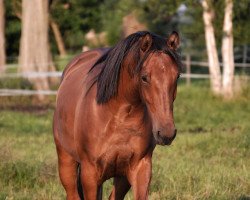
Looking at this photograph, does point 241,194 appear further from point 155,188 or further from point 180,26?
point 180,26

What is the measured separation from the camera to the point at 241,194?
28.6 feet

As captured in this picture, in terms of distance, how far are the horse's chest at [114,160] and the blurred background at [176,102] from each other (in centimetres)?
182

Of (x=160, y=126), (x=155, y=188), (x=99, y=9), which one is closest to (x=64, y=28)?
(x=99, y=9)

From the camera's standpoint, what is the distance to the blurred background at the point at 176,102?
9.56 metres

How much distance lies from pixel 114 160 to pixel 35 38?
2048 cm

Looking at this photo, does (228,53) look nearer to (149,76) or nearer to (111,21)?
(149,76)

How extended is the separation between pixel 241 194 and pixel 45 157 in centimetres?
392

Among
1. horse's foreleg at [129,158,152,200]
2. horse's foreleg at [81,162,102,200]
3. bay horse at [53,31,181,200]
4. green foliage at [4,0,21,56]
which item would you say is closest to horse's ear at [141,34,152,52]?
bay horse at [53,31,181,200]

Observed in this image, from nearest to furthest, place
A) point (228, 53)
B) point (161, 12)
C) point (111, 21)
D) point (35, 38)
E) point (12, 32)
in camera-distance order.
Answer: point (228, 53)
point (35, 38)
point (161, 12)
point (12, 32)
point (111, 21)

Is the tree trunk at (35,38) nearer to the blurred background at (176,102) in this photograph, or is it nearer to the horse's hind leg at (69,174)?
the blurred background at (176,102)

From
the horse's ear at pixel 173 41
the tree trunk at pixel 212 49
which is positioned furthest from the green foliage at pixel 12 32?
the horse's ear at pixel 173 41

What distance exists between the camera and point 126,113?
6430 mm

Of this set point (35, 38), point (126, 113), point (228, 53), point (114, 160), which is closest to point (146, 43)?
point (126, 113)

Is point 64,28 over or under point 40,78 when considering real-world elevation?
under
